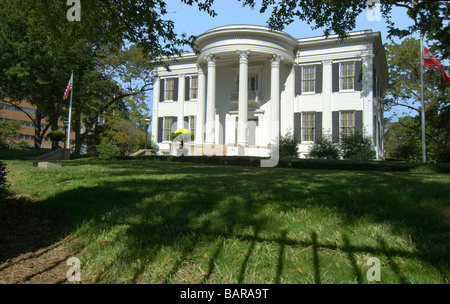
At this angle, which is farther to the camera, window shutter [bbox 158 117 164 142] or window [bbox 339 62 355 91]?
window shutter [bbox 158 117 164 142]

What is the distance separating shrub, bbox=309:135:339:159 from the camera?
20.5 metres

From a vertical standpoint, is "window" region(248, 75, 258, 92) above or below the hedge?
above

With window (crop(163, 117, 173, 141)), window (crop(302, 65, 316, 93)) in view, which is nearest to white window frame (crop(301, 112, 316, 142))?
window (crop(302, 65, 316, 93))

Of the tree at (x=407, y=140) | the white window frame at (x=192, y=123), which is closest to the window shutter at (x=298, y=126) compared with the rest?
the white window frame at (x=192, y=123)

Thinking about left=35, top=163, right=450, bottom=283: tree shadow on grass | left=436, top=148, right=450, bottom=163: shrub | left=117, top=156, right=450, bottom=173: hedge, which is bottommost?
left=35, top=163, right=450, bottom=283: tree shadow on grass

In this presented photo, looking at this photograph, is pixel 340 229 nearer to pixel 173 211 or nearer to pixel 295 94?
pixel 173 211

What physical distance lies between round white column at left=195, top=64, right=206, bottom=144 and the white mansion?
0.15 feet

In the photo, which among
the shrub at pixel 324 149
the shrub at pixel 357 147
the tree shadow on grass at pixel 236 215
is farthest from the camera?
the shrub at pixel 324 149

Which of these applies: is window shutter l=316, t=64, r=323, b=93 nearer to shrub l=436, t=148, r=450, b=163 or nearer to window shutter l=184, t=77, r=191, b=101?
shrub l=436, t=148, r=450, b=163

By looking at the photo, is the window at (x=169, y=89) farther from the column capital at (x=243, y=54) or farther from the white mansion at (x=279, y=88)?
the column capital at (x=243, y=54)

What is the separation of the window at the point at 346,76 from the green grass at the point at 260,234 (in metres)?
19.1

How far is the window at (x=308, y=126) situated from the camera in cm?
2347

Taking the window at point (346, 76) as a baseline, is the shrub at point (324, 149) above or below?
below
